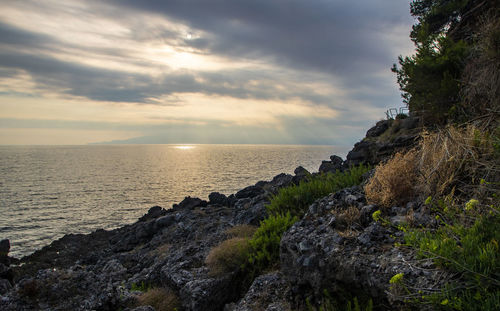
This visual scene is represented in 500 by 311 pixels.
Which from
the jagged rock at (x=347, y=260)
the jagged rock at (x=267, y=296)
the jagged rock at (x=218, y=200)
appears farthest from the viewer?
the jagged rock at (x=218, y=200)

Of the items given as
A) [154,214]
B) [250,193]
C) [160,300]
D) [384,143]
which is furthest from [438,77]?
[154,214]

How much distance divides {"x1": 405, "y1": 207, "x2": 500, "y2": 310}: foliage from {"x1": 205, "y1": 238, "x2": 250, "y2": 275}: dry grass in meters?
4.38

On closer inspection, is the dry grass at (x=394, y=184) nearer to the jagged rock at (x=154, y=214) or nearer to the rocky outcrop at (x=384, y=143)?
the rocky outcrop at (x=384, y=143)

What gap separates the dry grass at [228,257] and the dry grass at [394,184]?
3.39 meters

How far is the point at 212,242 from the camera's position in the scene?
888 centimetres

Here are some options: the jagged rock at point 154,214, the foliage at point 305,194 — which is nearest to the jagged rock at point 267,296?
the foliage at point 305,194

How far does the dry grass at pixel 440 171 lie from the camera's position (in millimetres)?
5043

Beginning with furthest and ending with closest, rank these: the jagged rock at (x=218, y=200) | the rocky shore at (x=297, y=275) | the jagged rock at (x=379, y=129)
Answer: the jagged rock at (x=379, y=129) < the jagged rock at (x=218, y=200) < the rocky shore at (x=297, y=275)

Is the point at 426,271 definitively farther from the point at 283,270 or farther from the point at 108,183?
the point at 108,183

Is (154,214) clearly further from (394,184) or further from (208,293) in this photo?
(394,184)

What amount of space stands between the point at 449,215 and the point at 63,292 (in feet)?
28.8

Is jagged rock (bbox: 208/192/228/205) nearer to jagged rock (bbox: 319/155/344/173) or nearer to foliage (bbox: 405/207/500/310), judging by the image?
jagged rock (bbox: 319/155/344/173)

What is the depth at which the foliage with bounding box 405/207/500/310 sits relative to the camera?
282 cm

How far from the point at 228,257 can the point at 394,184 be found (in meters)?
4.33
